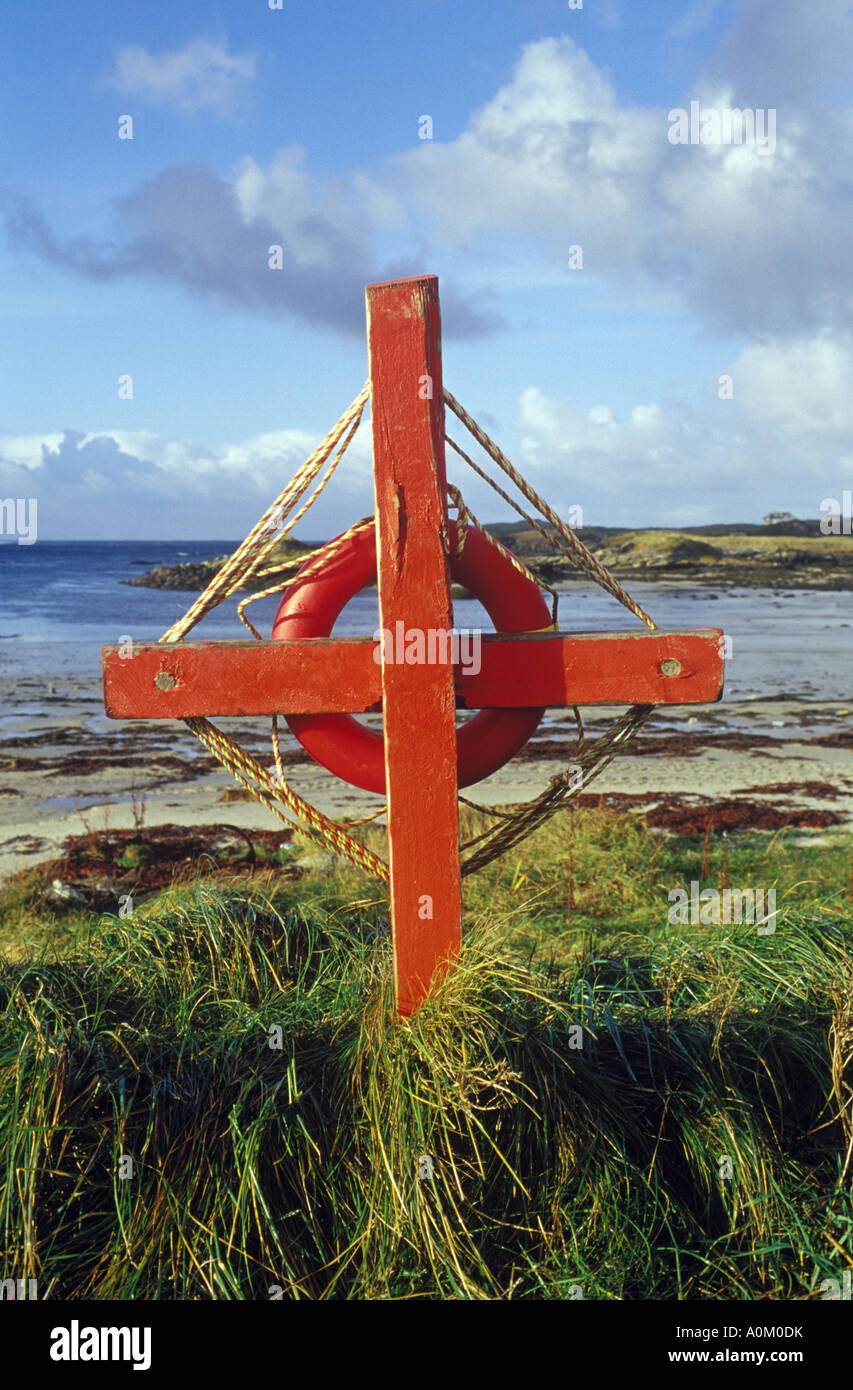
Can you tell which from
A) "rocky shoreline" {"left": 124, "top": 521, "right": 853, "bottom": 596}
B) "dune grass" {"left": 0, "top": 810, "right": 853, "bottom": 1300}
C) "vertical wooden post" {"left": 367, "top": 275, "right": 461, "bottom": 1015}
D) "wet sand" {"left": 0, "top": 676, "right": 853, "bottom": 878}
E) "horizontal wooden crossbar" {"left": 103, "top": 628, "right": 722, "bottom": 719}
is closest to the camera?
"dune grass" {"left": 0, "top": 810, "right": 853, "bottom": 1300}

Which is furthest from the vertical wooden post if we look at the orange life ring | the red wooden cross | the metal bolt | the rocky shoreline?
the rocky shoreline

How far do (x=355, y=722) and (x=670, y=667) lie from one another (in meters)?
0.93

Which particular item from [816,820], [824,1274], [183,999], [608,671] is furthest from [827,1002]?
[816,820]

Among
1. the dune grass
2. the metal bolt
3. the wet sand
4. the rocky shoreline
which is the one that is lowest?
the dune grass

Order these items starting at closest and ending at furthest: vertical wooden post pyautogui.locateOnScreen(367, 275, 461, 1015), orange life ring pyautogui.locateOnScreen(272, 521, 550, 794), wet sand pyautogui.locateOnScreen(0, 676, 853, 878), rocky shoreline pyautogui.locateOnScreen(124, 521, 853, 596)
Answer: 1. vertical wooden post pyautogui.locateOnScreen(367, 275, 461, 1015)
2. orange life ring pyautogui.locateOnScreen(272, 521, 550, 794)
3. wet sand pyautogui.locateOnScreen(0, 676, 853, 878)
4. rocky shoreline pyautogui.locateOnScreen(124, 521, 853, 596)

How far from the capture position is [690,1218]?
234 centimetres

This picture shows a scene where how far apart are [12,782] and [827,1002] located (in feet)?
27.9

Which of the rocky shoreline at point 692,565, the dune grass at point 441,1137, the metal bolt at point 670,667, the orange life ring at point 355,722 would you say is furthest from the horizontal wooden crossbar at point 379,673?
the rocky shoreline at point 692,565

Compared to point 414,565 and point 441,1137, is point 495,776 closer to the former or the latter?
point 414,565

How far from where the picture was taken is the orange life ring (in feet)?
9.46

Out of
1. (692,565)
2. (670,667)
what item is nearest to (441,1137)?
(670,667)

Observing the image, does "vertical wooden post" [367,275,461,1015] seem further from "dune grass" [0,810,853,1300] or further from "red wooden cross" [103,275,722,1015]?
"dune grass" [0,810,853,1300]

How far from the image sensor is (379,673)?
2672 millimetres

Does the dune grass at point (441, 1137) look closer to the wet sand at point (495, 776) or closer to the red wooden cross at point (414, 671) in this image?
the red wooden cross at point (414, 671)
